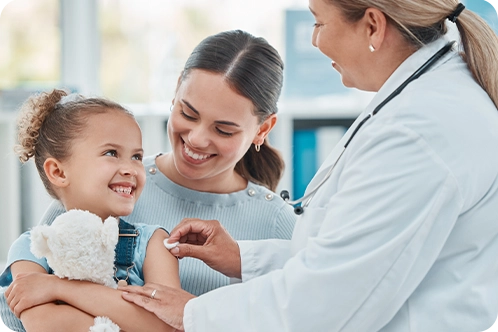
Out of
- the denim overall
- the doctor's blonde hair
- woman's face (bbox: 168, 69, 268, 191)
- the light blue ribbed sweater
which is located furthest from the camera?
the light blue ribbed sweater

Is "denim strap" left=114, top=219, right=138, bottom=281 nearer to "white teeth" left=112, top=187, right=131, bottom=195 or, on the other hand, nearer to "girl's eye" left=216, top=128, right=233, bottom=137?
"white teeth" left=112, top=187, right=131, bottom=195

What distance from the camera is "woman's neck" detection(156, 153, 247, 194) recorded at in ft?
6.21

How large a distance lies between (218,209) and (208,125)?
0.27m

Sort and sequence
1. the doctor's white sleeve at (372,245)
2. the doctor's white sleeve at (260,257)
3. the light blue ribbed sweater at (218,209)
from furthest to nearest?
the light blue ribbed sweater at (218,209) → the doctor's white sleeve at (260,257) → the doctor's white sleeve at (372,245)

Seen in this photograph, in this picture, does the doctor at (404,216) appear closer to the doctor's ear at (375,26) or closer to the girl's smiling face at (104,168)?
the doctor's ear at (375,26)

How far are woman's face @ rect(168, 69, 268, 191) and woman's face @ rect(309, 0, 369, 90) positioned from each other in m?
0.35

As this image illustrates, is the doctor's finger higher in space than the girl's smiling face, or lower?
lower

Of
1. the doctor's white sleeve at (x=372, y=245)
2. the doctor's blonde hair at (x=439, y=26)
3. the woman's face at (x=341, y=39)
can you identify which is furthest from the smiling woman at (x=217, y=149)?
the doctor's white sleeve at (x=372, y=245)

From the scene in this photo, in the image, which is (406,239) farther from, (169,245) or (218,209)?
(218,209)

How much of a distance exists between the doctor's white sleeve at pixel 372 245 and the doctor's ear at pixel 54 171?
0.62m

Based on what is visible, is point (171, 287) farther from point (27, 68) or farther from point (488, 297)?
point (27, 68)

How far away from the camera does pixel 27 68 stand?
3.85 m

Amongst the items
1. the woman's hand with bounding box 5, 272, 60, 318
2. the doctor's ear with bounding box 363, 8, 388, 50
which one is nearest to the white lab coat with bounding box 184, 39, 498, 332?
the doctor's ear with bounding box 363, 8, 388, 50

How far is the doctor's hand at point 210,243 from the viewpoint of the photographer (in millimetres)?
1583
